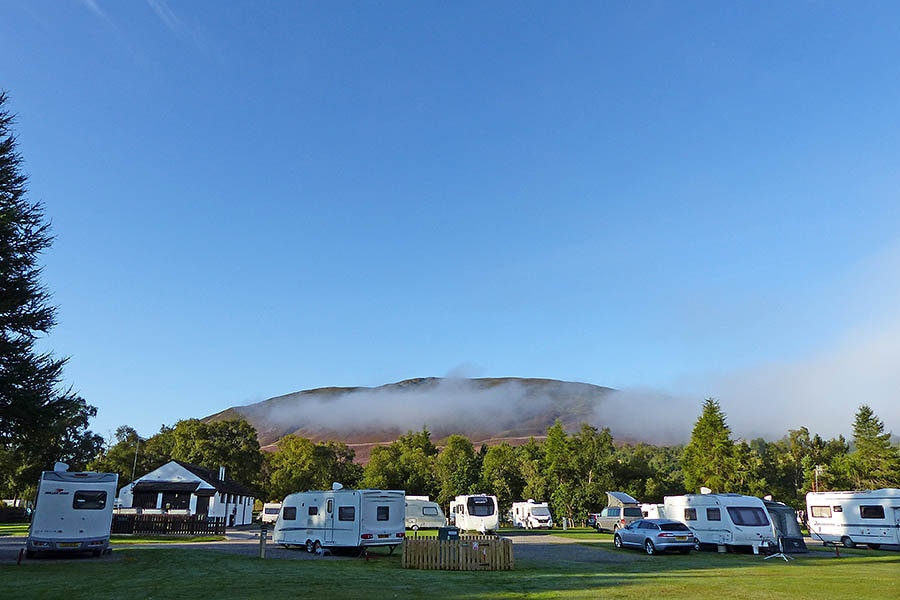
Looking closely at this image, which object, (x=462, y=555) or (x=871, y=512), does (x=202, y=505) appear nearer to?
(x=462, y=555)

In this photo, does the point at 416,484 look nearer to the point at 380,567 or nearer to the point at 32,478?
the point at 32,478

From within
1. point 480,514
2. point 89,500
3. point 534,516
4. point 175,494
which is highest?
point 89,500

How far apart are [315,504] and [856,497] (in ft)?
86.6

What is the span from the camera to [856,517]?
32.1 m

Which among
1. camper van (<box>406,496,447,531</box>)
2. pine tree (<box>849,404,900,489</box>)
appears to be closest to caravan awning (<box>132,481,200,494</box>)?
camper van (<box>406,496,447,531</box>)

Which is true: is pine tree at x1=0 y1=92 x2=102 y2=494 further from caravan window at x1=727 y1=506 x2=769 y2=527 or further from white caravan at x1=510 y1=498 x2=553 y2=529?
white caravan at x1=510 y1=498 x2=553 y2=529

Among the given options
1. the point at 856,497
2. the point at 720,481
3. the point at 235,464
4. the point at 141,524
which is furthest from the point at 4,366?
the point at 720,481

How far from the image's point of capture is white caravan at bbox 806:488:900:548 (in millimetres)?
30312

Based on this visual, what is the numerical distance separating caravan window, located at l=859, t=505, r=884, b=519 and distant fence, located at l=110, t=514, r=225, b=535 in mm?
34863

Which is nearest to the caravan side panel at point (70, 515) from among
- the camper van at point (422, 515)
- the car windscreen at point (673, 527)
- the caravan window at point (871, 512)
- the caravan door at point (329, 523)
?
the caravan door at point (329, 523)

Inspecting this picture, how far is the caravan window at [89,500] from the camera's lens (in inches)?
906

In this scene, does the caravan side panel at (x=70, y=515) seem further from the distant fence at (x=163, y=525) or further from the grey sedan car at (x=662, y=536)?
the grey sedan car at (x=662, y=536)

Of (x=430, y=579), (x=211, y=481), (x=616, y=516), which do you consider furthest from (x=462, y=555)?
A: (x=211, y=481)

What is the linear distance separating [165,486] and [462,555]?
3755 centimetres
